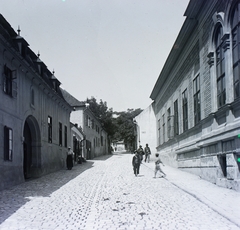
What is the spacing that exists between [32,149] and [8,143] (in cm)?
494

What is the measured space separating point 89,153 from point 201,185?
30.9 m

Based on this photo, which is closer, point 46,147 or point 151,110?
point 46,147

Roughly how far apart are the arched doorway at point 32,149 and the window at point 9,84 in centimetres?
367

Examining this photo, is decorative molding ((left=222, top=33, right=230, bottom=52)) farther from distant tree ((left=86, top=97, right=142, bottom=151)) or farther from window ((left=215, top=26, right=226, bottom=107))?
distant tree ((left=86, top=97, right=142, bottom=151))

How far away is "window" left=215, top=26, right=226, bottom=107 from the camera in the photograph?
12602mm

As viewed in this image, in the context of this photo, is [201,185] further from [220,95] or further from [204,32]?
[204,32]

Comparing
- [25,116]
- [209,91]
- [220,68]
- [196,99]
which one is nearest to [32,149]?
[25,116]

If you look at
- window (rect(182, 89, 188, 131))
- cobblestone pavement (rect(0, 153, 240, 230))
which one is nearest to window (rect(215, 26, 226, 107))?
cobblestone pavement (rect(0, 153, 240, 230))

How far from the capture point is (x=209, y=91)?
47.0 feet

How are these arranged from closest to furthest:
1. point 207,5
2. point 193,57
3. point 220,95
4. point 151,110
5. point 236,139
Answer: point 236,139 → point 220,95 → point 207,5 → point 193,57 → point 151,110

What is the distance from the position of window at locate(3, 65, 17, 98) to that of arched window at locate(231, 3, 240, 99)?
856 cm

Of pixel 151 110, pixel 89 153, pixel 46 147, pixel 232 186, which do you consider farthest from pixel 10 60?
pixel 89 153

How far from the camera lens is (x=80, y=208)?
9062 millimetres

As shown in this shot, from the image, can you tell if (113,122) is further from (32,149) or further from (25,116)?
(25,116)
